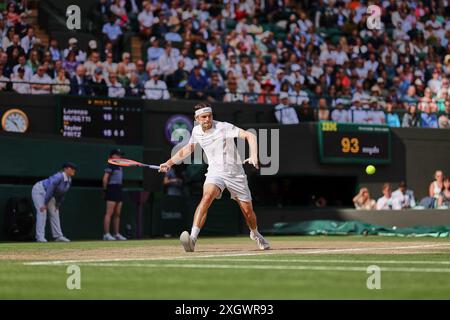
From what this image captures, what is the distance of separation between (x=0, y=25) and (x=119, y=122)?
12.6 ft

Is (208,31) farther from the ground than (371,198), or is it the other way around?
(208,31)

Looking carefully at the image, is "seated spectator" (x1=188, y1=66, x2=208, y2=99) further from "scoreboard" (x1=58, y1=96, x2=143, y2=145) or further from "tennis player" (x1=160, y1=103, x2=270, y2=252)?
"tennis player" (x1=160, y1=103, x2=270, y2=252)

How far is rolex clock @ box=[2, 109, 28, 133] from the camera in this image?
23.9 metres

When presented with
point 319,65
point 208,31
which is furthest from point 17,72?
point 319,65

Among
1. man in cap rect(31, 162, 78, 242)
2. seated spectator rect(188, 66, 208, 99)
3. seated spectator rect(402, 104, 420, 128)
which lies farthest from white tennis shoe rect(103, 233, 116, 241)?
seated spectator rect(402, 104, 420, 128)

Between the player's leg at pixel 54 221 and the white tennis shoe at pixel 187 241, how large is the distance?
7799 millimetres

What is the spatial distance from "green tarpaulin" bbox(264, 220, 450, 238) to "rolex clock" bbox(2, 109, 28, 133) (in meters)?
6.69

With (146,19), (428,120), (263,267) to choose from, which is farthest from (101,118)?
(263,267)

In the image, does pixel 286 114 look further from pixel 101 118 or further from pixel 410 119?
pixel 101 118

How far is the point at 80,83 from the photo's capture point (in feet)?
80.9

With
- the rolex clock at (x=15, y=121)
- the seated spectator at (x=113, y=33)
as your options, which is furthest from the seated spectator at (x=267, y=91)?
the rolex clock at (x=15, y=121)

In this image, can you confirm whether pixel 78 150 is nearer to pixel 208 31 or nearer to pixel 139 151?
pixel 139 151

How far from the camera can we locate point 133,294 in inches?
289

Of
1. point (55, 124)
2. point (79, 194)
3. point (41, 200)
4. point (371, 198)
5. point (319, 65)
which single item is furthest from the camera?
point (319, 65)
